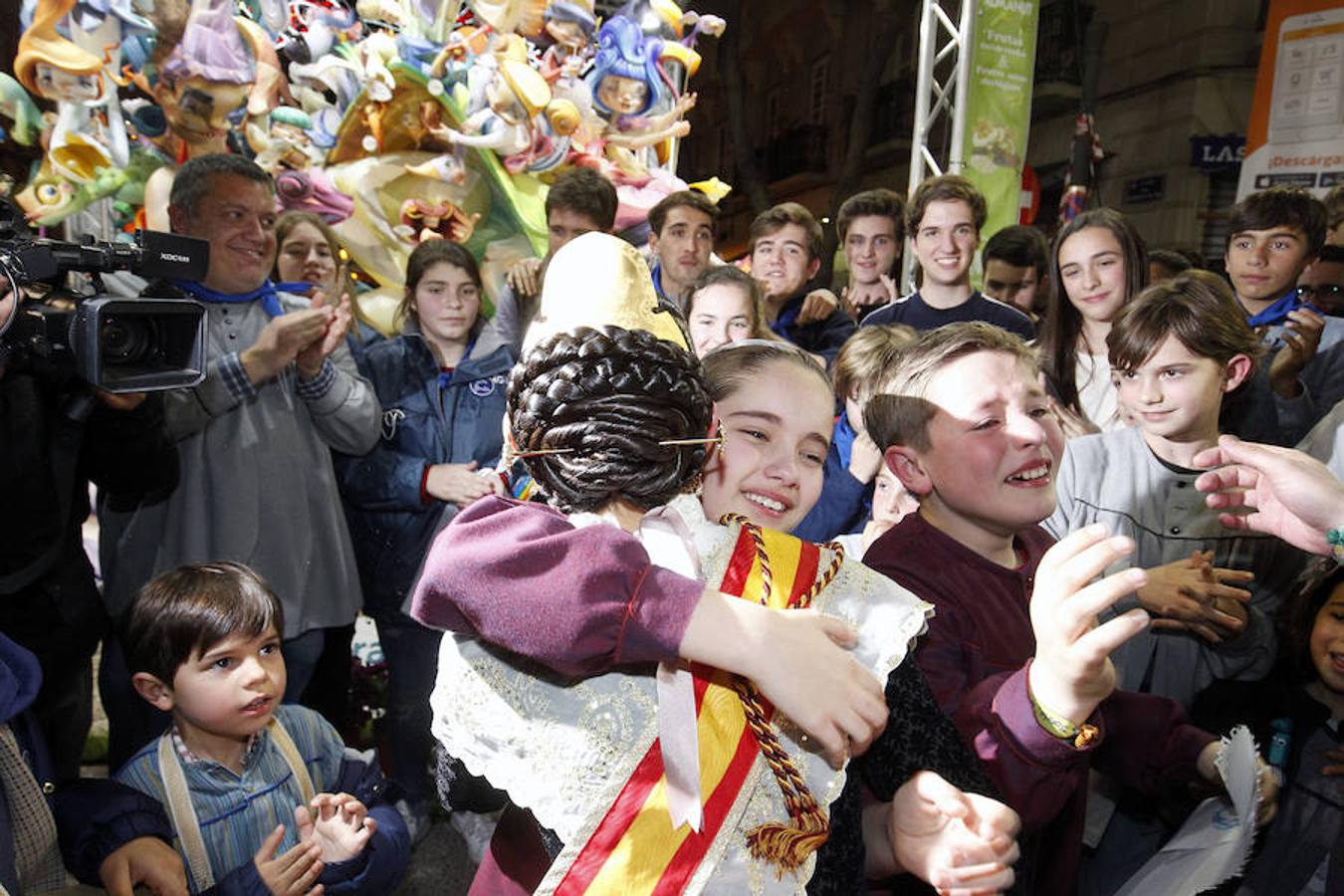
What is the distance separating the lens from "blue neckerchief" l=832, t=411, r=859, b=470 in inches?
96.5

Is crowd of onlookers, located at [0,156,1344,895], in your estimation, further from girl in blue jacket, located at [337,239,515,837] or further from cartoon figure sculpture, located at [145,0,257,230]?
cartoon figure sculpture, located at [145,0,257,230]

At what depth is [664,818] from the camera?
891mm

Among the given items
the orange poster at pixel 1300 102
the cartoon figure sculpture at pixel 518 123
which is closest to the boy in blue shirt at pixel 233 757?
the cartoon figure sculpture at pixel 518 123

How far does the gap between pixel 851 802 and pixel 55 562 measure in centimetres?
161

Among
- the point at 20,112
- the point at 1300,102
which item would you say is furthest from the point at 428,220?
the point at 1300,102

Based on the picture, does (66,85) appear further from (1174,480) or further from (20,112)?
(1174,480)

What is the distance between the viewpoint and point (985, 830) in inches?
35.1

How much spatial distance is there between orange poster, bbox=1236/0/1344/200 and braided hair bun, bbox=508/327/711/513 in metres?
6.79

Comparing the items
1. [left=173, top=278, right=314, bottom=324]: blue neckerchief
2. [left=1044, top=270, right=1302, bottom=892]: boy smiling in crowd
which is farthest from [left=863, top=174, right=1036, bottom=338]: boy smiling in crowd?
[left=173, top=278, right=314, bottom=324]: blue neckerchief

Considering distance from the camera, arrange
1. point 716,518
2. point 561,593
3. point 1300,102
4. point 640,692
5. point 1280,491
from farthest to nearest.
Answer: point 1300,102 → point 1280,491 → point 716,518 → point 640,692 → point 561,593

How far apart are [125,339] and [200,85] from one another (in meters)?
4.54

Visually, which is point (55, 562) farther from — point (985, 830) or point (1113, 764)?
point (1113, 764)

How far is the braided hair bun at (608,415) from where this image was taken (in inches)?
35.6

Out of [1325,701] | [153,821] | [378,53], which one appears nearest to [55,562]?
[153,821]
